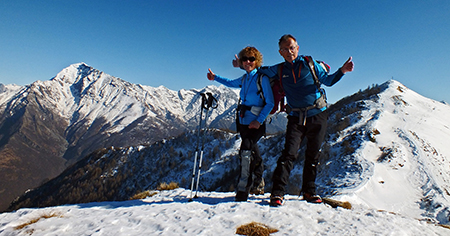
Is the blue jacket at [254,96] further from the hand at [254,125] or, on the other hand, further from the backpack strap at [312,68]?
the backpack strap at [312,68]

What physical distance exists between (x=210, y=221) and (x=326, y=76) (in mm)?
3683

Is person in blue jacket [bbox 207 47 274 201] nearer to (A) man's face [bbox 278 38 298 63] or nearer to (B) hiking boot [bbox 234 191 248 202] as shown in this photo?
(B) hiking boot [bbox 234 191 248 202]

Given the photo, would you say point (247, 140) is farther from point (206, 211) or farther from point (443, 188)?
point (443, 188)

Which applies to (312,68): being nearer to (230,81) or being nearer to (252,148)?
(230,81)

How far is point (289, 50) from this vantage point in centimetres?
486

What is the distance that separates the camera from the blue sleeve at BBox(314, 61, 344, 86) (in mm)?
4830

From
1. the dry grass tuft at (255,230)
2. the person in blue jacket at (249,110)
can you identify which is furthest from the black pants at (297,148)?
the dry grass tuft at (255,230)

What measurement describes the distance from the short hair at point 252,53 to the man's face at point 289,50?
2.49 feet

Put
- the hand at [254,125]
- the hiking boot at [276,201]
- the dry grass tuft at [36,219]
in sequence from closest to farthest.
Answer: the dry grass tuft at [36,219] → the hiking boot at [276,201] → the hand at [254,125]

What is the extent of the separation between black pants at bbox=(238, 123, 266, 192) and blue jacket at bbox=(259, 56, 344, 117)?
984 mm

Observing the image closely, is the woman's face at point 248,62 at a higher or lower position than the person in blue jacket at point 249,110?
higher

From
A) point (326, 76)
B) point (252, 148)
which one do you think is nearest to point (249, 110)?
point (252, 148)

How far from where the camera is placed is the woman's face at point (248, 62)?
5.42 m

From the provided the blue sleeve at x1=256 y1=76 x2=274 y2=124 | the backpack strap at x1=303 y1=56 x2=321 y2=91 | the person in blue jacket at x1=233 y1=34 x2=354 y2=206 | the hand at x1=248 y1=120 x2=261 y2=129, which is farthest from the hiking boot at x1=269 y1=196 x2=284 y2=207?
the backpack strap at x1=303 y1=56 x2=321 y2=91
